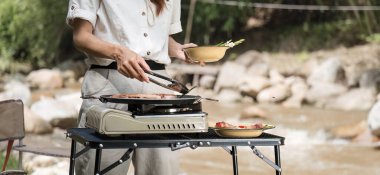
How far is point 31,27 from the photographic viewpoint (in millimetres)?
16766

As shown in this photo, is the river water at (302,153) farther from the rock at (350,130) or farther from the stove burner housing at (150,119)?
the stove burner housing at (150,119)

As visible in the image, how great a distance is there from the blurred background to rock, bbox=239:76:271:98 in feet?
0.08

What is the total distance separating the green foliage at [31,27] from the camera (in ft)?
53.8

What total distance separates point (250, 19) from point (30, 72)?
5.61 m

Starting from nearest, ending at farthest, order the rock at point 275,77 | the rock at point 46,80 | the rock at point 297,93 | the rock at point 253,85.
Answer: the rock at point 297,93
the rock at point 253,85
the rock at point 275,77
the rock at point 46,80

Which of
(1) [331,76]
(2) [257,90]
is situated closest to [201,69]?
(2) [257,90]

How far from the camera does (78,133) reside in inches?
87.7

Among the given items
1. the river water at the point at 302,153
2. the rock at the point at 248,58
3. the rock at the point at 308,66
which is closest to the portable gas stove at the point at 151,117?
the river water at the point at 302,153

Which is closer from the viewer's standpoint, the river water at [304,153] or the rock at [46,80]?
the river water at [304,153]

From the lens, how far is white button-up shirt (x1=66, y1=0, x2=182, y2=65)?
7.85 ft

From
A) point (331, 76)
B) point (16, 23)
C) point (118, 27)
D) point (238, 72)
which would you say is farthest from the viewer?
point (16, 23)

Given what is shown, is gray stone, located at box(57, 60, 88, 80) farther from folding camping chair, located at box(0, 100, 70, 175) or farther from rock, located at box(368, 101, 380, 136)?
folding camping chair, located at box(0, 100, 70, 175)

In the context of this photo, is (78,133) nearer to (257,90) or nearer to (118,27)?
(118,27)

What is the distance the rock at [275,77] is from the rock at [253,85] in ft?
0.65
